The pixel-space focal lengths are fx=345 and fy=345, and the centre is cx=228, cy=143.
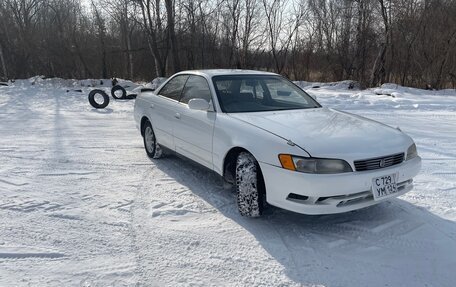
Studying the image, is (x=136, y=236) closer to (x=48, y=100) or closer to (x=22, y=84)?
(x=48, y=100)

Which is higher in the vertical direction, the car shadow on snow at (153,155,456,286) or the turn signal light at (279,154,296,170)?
the turn signal light at (279,154,296,170)

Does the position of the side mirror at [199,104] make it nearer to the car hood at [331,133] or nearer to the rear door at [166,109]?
the car hood at [331,133]

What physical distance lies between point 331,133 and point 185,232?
5.29ft

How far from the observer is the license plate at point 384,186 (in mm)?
2920

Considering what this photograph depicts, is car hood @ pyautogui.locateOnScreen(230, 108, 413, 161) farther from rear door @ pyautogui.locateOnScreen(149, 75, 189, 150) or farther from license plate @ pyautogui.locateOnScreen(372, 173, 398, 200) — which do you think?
rear door @ pyautogui.locateOnScreen(149, 75, 189, 150)

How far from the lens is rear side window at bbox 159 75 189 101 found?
479 cm

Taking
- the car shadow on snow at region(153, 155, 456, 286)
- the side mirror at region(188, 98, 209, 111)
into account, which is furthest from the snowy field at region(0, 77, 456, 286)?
the side mirror at region(188, 98, 209, 111)

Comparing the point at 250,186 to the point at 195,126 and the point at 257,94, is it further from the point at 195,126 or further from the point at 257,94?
the point at 257,94

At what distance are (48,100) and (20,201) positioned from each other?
1036 cm

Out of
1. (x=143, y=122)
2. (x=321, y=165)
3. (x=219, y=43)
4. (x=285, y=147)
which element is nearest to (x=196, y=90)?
→ (x=143, y=122)

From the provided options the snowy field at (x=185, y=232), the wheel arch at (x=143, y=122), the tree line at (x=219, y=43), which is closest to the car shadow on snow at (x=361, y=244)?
the snowy field at (x=185, y=232)

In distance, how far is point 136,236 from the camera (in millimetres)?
3051

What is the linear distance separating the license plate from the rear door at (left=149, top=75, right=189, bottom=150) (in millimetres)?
2573

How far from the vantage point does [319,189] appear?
280 cm
